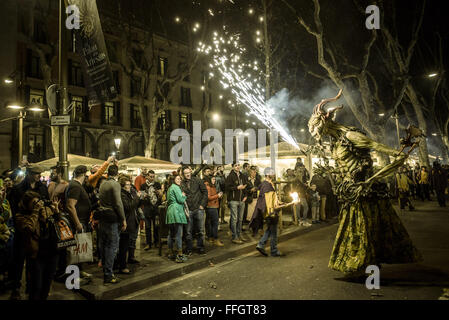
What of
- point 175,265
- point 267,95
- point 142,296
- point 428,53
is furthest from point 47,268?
point 428,53

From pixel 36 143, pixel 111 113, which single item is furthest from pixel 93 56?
pixel 111 113

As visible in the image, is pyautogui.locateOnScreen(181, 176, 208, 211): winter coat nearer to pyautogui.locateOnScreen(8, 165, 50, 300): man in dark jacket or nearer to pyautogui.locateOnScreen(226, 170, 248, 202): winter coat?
pyautogui.locateOnScreen(226, 170, 248, 202): winter coat

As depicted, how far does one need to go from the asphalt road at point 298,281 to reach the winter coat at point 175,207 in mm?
1167

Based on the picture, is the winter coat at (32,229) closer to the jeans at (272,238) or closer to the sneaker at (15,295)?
the sneaker at (15,295)

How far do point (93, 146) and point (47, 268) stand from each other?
1198 inches

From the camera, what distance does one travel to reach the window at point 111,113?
3428cm

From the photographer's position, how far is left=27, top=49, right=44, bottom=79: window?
93.2 feet

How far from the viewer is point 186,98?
1751 inches

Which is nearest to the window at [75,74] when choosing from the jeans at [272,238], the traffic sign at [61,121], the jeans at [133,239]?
the traffic sign at [61,121]

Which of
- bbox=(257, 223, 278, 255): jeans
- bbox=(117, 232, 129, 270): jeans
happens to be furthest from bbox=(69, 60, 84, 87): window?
bbox=(257, 223, 278, 255): jeans

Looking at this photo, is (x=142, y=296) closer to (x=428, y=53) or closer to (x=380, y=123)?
(x=380, y=123)

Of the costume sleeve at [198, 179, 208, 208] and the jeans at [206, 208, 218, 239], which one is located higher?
the costume sleeve at [198, 179, 208, 208]

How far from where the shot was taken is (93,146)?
32531mm

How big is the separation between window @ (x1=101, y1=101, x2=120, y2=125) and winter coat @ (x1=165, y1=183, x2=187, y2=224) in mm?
29700
